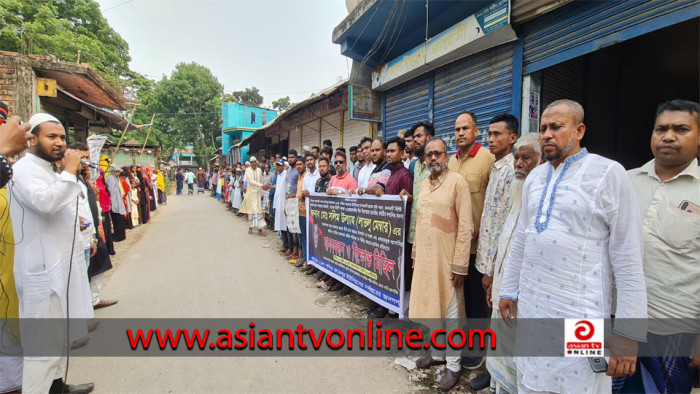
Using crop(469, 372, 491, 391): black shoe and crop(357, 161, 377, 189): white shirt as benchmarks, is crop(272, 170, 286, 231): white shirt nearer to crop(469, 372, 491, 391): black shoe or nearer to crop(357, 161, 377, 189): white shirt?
crop(357, 161, 377, 189): white shirt

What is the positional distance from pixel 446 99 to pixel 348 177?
261cm

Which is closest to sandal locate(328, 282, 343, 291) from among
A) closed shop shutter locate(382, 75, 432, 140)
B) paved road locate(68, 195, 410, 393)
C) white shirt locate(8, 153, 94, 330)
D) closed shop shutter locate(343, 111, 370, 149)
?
paved road locate(68, 195, 410, 393)

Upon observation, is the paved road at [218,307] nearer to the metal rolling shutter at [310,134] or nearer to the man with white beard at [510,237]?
the man with white beard at [510,237]

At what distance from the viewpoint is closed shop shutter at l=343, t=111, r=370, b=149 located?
814 cm

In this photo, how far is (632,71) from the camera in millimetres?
5328

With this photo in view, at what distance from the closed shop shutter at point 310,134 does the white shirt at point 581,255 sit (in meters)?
9.95

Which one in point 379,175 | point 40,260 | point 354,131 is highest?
point 354,131

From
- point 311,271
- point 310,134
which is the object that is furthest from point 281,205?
point 310,134

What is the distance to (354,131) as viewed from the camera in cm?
864

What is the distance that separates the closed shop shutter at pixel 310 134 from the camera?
437 inches

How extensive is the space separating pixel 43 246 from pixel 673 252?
397cm

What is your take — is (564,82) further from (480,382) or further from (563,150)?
(480,382)

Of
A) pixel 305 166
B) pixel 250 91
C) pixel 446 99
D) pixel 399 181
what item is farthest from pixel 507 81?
pixel 250 91

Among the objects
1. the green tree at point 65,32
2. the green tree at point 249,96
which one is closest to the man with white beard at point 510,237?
the green tree at point 65,32
